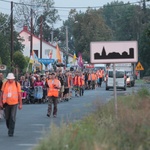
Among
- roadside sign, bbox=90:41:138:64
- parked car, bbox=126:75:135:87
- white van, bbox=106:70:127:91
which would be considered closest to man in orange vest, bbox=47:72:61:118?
roadside sign, bbox=90:41:138:64

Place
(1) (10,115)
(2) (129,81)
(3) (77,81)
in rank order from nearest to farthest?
1. (1) (10,115)
2. (3) (77,81)
3. (2) (129,81)

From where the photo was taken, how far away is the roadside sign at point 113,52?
1659 centimetres

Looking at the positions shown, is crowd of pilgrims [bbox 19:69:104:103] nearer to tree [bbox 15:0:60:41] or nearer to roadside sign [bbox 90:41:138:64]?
roadside sign [bbox 90:41:138:64]

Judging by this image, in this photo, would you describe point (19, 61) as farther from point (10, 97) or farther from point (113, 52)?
point (113, 52)

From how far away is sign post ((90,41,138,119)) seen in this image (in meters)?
16.6

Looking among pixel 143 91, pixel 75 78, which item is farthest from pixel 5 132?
pixel 75 78

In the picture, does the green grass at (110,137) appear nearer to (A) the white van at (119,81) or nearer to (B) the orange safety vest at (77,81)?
(B) the orange safety vest at (77,81)

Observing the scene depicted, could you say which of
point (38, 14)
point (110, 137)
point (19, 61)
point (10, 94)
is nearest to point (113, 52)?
point (10, 94)

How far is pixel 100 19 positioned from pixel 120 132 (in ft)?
329

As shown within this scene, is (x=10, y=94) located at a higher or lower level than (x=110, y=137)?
higher

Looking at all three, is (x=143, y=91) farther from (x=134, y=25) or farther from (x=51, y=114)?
(x=134, y=25)

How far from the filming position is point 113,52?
657 inches

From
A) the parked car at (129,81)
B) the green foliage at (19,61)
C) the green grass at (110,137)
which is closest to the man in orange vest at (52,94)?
the green grass at (110,137)

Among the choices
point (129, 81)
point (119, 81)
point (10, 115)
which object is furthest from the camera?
point (129, 81)
